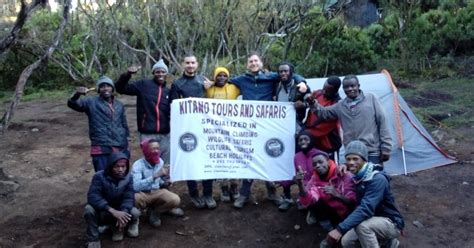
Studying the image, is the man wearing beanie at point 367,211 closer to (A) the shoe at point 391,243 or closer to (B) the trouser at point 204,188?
(A) the shoe at point 391,243

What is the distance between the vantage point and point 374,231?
188 inches

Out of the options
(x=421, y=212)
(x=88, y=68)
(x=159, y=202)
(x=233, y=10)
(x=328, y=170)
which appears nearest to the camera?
(x=328, y=170)

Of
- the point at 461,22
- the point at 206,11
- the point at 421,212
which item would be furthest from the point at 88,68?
the point at 421,212

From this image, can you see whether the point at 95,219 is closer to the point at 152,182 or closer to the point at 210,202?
the point at 152,182

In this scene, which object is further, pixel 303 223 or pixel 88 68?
pixel 88 68

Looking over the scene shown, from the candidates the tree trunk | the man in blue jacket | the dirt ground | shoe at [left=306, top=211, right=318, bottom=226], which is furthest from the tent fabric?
the man in blue jacket

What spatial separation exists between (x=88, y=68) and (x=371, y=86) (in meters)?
12.3

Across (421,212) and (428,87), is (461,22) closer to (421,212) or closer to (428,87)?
(428,87)

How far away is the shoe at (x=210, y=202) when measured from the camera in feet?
21.1

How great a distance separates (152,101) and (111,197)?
125cm

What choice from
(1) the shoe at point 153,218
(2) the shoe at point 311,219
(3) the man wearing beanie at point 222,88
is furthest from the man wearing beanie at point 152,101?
(2) the shoe at point 311,219

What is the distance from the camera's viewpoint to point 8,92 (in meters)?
18.9

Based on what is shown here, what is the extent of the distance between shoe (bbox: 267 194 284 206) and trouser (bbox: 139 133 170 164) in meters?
1.29

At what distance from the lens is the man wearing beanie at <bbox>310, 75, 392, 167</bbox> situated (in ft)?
18.7
